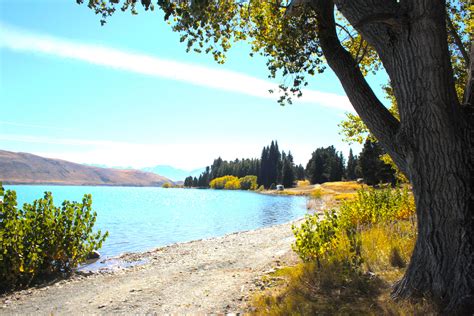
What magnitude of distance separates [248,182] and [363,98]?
411ft

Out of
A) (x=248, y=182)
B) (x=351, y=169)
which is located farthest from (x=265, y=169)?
(x=351, y=169)

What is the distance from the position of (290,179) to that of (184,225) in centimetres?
8194

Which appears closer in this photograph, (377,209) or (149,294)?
(149,294)

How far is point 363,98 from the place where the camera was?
16.4 feet

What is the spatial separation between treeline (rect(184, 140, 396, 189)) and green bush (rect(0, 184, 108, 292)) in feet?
183

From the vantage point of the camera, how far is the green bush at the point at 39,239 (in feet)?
28.1

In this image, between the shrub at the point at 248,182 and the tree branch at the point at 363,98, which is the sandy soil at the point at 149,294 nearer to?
the tree branch at the point at 363,98

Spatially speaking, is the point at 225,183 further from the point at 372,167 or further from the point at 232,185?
the point at 372,167

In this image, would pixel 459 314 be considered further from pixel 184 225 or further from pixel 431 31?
pixel 184 225

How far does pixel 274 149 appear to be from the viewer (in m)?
122

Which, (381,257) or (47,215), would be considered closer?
(381,257)

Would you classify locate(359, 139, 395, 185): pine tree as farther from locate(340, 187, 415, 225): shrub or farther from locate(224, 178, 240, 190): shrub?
locate(224, 178, 240, 190): shrub

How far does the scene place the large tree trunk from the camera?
404 cm

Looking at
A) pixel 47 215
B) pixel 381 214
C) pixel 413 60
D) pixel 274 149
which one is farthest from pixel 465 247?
pixel 274 149
